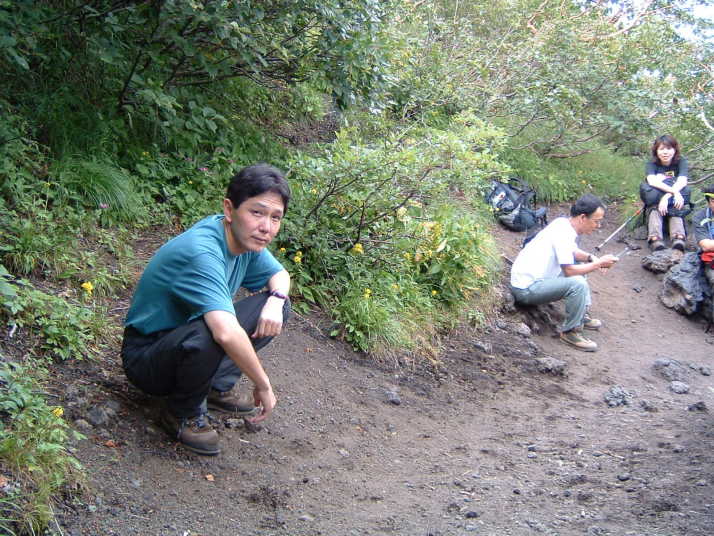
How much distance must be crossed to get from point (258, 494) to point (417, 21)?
740 centimetres

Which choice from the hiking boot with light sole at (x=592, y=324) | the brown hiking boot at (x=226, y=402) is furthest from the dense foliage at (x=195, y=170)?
the hiking boot with light sole at (x=592, y=324)

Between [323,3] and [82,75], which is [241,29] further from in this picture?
[82,75]

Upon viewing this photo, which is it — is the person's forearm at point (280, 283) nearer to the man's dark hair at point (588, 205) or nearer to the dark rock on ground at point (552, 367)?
the dark rock on ground at point (552, 367)

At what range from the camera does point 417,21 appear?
8859 mm

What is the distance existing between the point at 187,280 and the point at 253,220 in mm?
417

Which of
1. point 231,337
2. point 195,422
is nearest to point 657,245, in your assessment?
point 195,422

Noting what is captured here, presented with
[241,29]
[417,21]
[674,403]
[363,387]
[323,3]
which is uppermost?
[417,21]

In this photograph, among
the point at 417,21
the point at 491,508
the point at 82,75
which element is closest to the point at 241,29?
the point at 82,75

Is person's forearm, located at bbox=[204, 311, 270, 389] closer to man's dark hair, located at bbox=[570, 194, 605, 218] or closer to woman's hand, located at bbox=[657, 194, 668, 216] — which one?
man's dark hair, located at bbox=[570, 194, 605, 218]

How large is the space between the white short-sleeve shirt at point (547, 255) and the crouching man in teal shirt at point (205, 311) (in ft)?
12.6

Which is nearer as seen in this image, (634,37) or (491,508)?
(491,508)


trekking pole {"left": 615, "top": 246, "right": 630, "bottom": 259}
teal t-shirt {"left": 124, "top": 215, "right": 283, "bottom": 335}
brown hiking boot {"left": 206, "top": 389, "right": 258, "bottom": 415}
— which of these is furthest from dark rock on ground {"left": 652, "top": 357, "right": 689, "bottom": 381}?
teal t-shirt {"left": 124, "top": 215, "right": 283, "bottom": 335}

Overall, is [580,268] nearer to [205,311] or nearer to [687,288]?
[687,288]

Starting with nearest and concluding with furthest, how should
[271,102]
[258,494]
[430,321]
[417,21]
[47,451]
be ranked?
[47,451] < [258,494] < [430,321] < [271,102] < [417,21]
